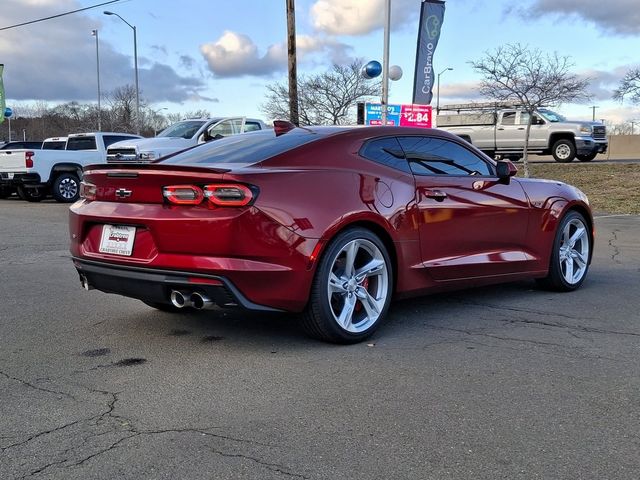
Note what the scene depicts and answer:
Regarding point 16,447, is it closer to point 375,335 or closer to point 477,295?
point 375,335

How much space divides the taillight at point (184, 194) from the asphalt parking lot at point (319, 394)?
1.04 meters

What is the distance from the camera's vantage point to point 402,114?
19812 millimetres

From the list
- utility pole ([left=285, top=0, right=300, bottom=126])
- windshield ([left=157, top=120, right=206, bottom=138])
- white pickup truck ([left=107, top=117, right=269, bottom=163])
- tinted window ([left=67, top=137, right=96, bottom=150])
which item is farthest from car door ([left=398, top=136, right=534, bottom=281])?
tinted window ([left=67, top=137, right=96, bottom=150])

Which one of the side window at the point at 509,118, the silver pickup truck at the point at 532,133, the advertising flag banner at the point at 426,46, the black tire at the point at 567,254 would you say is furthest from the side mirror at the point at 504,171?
the side window at the point at 509,118

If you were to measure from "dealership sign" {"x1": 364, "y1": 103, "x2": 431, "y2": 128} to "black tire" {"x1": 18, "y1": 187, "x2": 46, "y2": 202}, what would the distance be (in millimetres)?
9740

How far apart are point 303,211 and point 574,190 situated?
3.70 meters

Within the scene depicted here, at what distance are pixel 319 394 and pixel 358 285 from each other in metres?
1.20

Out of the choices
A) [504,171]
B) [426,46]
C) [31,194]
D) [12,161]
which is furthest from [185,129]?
[504,171]

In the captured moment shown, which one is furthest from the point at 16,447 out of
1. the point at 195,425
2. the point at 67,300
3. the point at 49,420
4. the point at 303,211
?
the point at 67,300

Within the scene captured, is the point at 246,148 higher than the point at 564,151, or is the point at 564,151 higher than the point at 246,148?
the point at 564,151

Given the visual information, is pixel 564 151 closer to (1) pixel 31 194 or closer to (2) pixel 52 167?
(2) pixel 52 167

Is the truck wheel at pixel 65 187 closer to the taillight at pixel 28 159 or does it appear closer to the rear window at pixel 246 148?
the taillight at pixel 28 159

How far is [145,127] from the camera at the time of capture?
74125 millimetres

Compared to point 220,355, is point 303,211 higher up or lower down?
higher up
